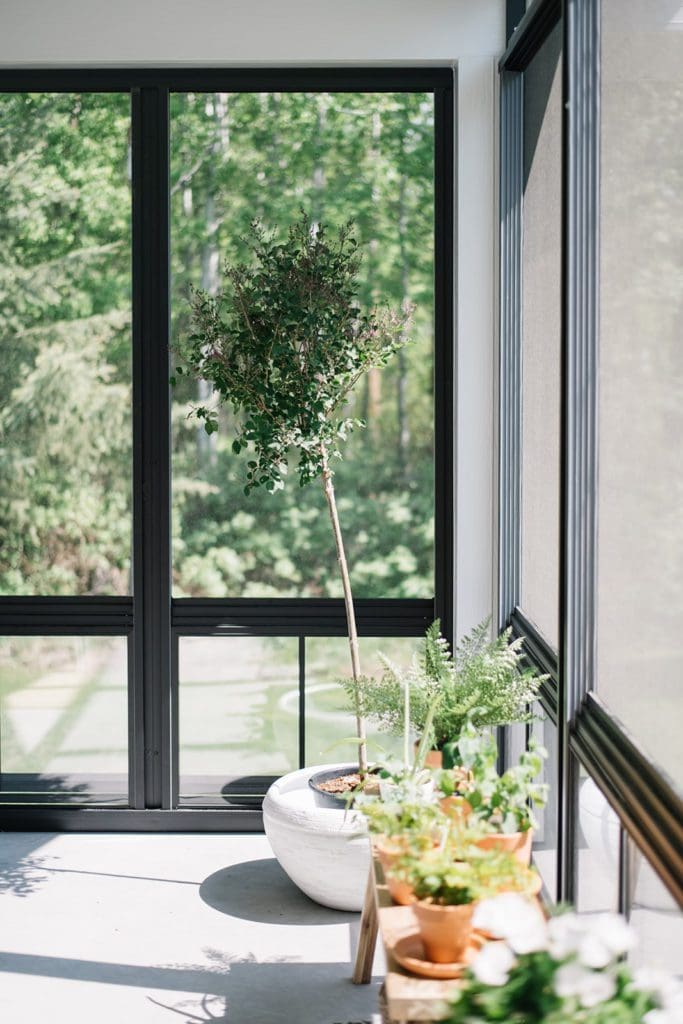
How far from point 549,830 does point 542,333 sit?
1454 millimetres

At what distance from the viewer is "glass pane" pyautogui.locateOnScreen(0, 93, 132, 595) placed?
412cm

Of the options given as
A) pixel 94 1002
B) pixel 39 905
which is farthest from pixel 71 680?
pixel 94 1002

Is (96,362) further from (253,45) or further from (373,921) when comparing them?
(373,921)

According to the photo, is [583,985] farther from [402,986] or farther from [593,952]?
[402,986]

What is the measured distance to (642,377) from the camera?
7.87 feet

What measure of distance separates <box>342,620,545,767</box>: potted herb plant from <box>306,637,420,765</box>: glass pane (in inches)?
35.5

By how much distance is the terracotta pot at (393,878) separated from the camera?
2.30m

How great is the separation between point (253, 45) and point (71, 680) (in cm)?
238

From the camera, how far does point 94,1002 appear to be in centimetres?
291

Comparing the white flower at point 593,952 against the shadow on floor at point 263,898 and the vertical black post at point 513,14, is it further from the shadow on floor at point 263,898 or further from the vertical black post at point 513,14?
the vertical black post at point 513,14

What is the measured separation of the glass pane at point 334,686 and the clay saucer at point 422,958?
1.98 metres

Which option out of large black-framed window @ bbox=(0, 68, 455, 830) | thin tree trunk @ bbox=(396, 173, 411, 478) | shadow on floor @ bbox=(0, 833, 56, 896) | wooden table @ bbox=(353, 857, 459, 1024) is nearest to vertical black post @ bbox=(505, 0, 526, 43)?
large black-framed window @ bbox=(0, 68, 455, 830)

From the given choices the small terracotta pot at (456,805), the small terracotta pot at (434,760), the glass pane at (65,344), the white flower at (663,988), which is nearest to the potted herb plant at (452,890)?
the small terracotta pot at (456,805)

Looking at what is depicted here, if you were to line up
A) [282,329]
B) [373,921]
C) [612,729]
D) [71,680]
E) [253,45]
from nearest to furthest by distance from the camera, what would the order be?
[612,729]
[373,921]
[282,329]
[253,45]
[71,680]
